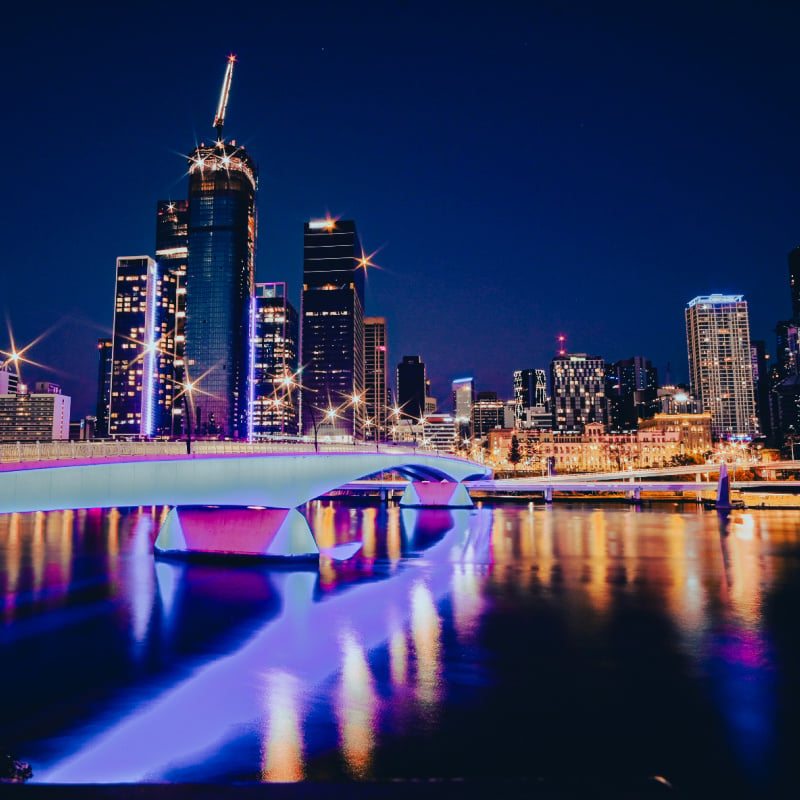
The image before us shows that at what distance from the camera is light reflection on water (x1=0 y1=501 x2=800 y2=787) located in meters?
15.1

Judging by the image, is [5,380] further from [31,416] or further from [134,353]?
[134,353]

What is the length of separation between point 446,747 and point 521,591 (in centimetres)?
2105

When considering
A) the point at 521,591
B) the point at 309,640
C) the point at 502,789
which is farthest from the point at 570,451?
the point at 502,789

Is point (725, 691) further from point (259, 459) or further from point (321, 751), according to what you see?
point (259, 459)

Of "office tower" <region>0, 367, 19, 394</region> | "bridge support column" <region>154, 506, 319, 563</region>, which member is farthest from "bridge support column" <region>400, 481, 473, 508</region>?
"office tower" <region>0, 367, 19, 394</region>

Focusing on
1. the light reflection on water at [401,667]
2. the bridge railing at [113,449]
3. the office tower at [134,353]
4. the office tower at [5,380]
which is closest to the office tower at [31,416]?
the office tower at [134,353]

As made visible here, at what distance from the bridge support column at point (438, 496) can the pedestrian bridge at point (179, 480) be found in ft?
137

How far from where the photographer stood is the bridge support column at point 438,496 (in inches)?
3548

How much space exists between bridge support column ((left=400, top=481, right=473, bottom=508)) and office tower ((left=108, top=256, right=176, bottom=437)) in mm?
123135

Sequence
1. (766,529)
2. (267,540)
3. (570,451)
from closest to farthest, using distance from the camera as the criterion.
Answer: (267,540) < (766,529) < (570,451)

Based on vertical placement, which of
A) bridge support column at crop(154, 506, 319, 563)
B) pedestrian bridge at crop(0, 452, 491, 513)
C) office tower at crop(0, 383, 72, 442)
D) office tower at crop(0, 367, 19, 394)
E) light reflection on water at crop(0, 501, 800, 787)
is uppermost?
office tower at crop(0, 383, 72, 442)

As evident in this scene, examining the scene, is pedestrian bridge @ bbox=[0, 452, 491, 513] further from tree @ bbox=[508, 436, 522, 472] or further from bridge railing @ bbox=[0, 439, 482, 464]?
tree @ bbox=[508, 436, 522, 472]

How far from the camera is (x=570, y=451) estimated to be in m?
193

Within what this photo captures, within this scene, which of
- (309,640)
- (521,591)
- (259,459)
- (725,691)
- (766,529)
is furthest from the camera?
(766,529)
